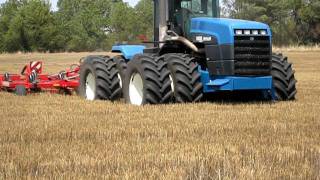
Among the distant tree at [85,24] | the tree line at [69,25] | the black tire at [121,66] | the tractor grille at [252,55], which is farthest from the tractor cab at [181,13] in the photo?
the distant tree at [85,24]

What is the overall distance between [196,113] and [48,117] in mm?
2402

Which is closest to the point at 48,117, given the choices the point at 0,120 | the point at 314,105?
the point at 0,120

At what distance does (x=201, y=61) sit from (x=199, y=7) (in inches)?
46.2

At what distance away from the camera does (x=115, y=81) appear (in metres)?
12.8

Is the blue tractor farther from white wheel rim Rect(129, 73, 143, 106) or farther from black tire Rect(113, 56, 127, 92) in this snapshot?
black tire Rect(113, 56, 127, 92)

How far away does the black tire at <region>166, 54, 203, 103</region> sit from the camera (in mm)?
10992

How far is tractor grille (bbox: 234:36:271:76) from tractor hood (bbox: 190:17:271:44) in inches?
6.6

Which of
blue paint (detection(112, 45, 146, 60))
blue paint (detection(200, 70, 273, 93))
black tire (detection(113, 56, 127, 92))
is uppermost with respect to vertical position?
blue paint (detection(112, 45, 146, 60))

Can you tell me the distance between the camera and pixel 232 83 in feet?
35.3

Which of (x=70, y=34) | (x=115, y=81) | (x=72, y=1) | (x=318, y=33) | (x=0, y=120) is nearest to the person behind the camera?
(x=0, y=120)

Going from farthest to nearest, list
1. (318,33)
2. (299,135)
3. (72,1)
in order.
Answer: (72,1)
(318,33)
(299,135)

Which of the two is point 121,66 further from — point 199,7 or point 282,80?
point 282,80

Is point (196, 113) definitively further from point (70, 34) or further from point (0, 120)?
point (70, 34)

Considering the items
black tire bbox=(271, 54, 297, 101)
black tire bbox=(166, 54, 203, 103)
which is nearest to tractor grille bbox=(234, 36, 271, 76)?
black tire bbox=(271, 54, 297, 101)
